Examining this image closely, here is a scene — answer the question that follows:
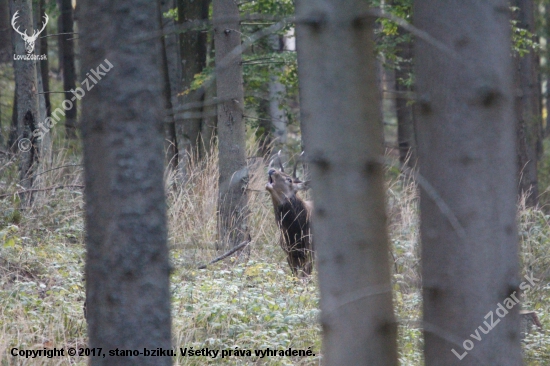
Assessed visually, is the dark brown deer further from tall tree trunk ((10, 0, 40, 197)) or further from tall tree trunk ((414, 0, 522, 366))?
tall tree trunk ((414, 0, 522, 366))

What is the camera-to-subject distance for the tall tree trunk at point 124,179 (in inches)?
97.7

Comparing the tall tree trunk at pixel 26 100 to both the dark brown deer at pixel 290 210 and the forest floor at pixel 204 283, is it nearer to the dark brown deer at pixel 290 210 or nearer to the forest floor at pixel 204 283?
the forest floor at pixel 204 283

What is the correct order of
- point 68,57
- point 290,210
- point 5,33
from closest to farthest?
point 290,210, point 5,33, point 68,57

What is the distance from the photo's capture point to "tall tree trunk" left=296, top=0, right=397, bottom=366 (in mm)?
2086

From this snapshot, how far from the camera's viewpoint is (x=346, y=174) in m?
2.10

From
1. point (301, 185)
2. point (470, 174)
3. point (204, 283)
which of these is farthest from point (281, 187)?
point (470, 174)

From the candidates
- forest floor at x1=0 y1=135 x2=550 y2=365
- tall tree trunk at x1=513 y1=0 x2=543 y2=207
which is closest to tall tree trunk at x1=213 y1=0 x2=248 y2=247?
forest floor at x1=0 y1=135 x2=550 y2=365

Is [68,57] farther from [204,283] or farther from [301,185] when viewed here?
[204,283]

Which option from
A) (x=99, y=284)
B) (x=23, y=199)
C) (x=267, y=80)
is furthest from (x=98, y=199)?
(x=267, y=80)

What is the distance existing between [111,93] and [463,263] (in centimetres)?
141

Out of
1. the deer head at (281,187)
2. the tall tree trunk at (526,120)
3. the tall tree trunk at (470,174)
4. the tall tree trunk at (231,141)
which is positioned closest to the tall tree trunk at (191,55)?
the deer head at (281,187)

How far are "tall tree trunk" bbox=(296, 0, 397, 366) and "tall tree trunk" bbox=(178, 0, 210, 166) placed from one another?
10188 millimetres

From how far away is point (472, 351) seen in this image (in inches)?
86.7

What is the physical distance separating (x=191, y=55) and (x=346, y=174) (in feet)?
37.5
